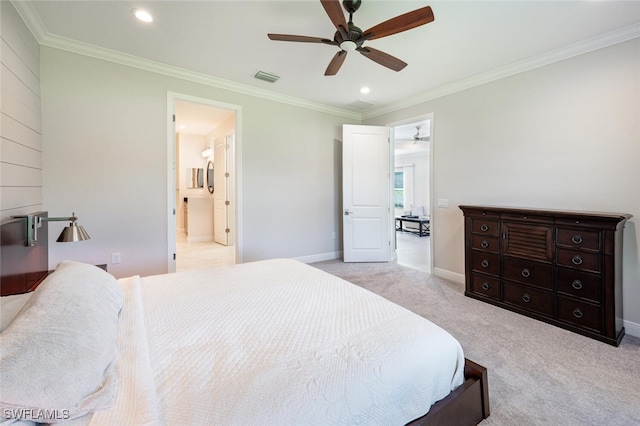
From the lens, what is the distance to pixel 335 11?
68.2 inches

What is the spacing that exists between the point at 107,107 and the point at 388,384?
11.5 ft

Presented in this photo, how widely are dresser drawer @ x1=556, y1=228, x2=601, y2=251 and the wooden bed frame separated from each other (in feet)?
5.70

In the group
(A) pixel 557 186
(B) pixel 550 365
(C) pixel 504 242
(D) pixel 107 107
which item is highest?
(D) pixel 107 107

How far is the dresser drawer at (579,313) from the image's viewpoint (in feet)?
7.06

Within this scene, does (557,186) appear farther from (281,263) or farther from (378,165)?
(281,263)

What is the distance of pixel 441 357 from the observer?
1094mm

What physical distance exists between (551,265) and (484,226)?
644 mm

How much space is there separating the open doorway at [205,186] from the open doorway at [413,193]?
3313 mm

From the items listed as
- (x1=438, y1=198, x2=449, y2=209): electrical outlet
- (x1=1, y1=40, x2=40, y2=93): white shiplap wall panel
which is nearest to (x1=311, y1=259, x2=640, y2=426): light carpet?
(x1=438, y1=198, x2=449, y2=209): electrical outlet

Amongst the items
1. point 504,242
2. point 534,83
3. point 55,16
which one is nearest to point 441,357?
point 504,242

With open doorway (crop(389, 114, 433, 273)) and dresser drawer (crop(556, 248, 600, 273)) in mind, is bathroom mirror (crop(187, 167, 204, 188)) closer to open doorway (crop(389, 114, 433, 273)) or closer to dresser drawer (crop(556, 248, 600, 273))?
open doorway (crop(389, 114, 433, 273))

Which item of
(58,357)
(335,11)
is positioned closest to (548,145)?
(335,11)

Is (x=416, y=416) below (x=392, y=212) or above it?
below

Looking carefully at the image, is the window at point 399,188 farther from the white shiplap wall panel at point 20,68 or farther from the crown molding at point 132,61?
the white shiplap wall panel at point 20,68
